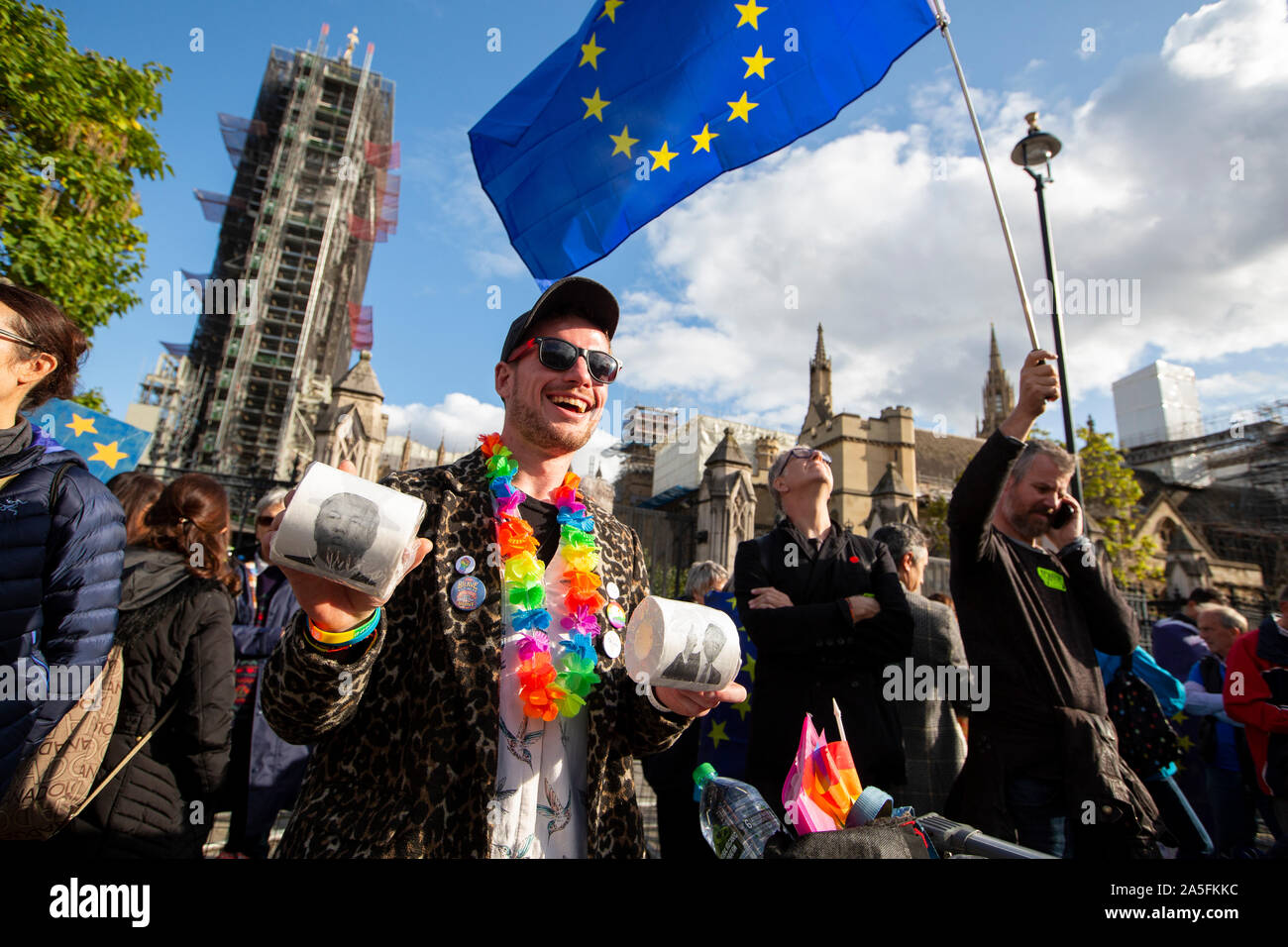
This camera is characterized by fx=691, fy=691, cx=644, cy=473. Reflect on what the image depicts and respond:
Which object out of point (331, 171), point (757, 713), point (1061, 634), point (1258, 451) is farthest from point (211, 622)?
point (1258, 451)

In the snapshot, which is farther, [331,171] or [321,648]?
[331,171]

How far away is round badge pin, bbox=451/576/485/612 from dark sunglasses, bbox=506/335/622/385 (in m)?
0.70

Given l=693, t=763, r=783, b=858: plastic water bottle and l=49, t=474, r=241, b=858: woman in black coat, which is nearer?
l=693, t=763, r=783, b=858: plastic water bottle

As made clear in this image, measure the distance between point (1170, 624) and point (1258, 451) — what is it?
48.2 m

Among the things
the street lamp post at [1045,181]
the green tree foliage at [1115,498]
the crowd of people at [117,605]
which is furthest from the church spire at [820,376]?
the crowd of people at [117,605]

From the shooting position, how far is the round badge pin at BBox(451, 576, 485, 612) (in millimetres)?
1811

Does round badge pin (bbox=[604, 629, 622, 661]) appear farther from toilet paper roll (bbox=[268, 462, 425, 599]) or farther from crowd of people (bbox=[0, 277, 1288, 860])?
toilet paper roll (bbox=[268, 462, 425, 599])

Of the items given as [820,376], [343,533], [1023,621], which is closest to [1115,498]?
[820,376]

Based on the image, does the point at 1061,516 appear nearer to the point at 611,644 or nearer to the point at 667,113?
the point at 611,644

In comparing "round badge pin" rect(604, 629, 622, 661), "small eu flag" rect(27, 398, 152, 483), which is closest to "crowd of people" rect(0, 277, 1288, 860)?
"round badge pin" rect(604, 629, 622, 661)

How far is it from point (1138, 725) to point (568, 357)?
3834 millimetres

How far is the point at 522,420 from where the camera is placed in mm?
2145

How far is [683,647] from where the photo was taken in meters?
1.47

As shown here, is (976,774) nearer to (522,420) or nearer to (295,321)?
(522,420)
